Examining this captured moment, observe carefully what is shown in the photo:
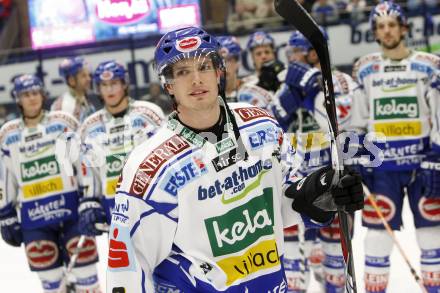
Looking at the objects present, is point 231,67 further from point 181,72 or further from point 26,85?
point 181,72

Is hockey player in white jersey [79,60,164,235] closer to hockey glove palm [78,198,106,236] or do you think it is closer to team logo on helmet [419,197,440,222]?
hockey glove palm [78,198,106,236]

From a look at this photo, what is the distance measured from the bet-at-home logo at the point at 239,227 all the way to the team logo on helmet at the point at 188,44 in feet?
1.72

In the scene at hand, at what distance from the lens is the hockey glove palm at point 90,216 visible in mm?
4449

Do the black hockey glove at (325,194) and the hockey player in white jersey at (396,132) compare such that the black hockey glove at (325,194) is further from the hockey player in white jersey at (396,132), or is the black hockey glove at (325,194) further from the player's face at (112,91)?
the player's face at (112,91)

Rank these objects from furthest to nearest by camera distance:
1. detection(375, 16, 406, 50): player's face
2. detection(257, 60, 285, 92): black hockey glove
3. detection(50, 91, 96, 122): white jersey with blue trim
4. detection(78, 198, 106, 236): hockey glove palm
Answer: detection(50, 91, 96, 122): white jersey with blue trim
detection(257, 60, 285, 92): black hockey glove
detection(78, 198, 106, 236): hockey glove palm
detection(375, 16, 406, 50): player's face

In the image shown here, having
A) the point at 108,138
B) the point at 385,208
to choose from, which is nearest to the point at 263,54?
the point at 108,138

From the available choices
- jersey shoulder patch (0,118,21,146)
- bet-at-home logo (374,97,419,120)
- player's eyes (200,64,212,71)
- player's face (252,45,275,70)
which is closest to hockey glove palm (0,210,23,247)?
jersey shoulder patch (0,118,21,146)

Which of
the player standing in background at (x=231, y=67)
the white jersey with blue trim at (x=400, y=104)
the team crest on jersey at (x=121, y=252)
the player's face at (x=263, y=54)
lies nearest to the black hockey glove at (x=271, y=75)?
the player standing in background at (x=231, y=67)

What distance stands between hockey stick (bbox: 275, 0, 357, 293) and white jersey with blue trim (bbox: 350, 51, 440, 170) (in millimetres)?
1880

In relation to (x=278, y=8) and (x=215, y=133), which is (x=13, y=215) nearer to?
(x=215, y=133)

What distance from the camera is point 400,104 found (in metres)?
4.42

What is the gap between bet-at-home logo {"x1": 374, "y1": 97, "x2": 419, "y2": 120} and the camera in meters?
4.39

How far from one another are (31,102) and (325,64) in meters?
2.77

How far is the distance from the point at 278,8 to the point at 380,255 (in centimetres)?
249
